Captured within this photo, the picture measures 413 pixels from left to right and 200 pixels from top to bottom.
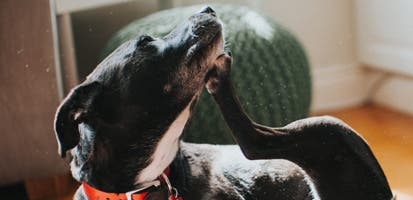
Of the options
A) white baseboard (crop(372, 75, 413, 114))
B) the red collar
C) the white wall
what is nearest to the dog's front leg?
the red collar

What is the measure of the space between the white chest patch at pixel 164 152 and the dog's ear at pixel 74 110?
0.25ft

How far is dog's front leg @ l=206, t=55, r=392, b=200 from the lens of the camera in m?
0.59

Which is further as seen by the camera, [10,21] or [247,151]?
[10,21]

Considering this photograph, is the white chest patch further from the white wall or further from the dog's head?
the white wall

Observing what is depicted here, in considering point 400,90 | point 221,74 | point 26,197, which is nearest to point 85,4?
point 26,197

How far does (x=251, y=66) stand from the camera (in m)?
0.90

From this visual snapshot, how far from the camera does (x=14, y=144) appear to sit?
1.08 meters

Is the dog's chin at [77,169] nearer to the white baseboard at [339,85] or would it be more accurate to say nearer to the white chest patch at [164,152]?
the white chest patch at [164,152]

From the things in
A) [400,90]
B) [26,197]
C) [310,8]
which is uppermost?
[310,8]

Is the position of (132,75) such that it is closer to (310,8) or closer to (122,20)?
(122,20)

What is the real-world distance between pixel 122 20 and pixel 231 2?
20 centimetres

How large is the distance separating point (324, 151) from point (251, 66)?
1.06 feet

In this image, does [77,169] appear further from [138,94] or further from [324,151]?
[324,151]

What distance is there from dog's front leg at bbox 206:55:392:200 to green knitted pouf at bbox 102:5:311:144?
19cm
